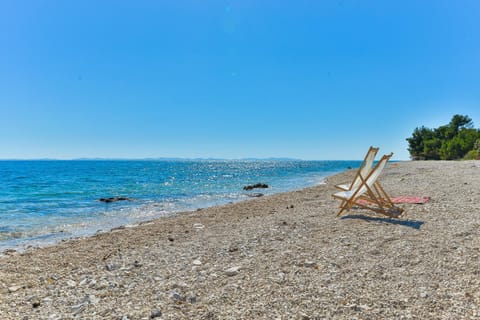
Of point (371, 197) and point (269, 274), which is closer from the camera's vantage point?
point (269, 274)

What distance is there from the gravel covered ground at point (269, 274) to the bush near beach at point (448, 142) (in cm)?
5185

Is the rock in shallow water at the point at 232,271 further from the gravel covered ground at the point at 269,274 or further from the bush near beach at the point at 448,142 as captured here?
the bush near beach at the point at 448,142

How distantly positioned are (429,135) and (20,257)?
8205 centimetres

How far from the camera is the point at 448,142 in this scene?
5819 cm

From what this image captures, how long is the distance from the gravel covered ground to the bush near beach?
51.9 meters

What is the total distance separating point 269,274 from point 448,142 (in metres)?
67.2

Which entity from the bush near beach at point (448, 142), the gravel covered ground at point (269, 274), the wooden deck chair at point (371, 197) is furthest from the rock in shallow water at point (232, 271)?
the bush near beach at point (448, 142)

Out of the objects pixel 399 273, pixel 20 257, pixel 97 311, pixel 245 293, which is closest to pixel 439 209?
pixel 399 273

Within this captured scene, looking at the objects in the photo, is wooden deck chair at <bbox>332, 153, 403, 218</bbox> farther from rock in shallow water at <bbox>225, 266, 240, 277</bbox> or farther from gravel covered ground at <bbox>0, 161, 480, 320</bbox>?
rock in shallow water at <bbox>225, 266, 240, 277</bbox>

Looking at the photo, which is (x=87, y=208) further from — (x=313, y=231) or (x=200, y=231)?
(x=313, y=231)

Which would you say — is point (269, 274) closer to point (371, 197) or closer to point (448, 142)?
point (371, 197)

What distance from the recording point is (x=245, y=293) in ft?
12.8

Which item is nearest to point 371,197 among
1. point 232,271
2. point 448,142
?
point 232,271

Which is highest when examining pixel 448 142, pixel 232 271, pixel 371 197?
pixel 448 142
